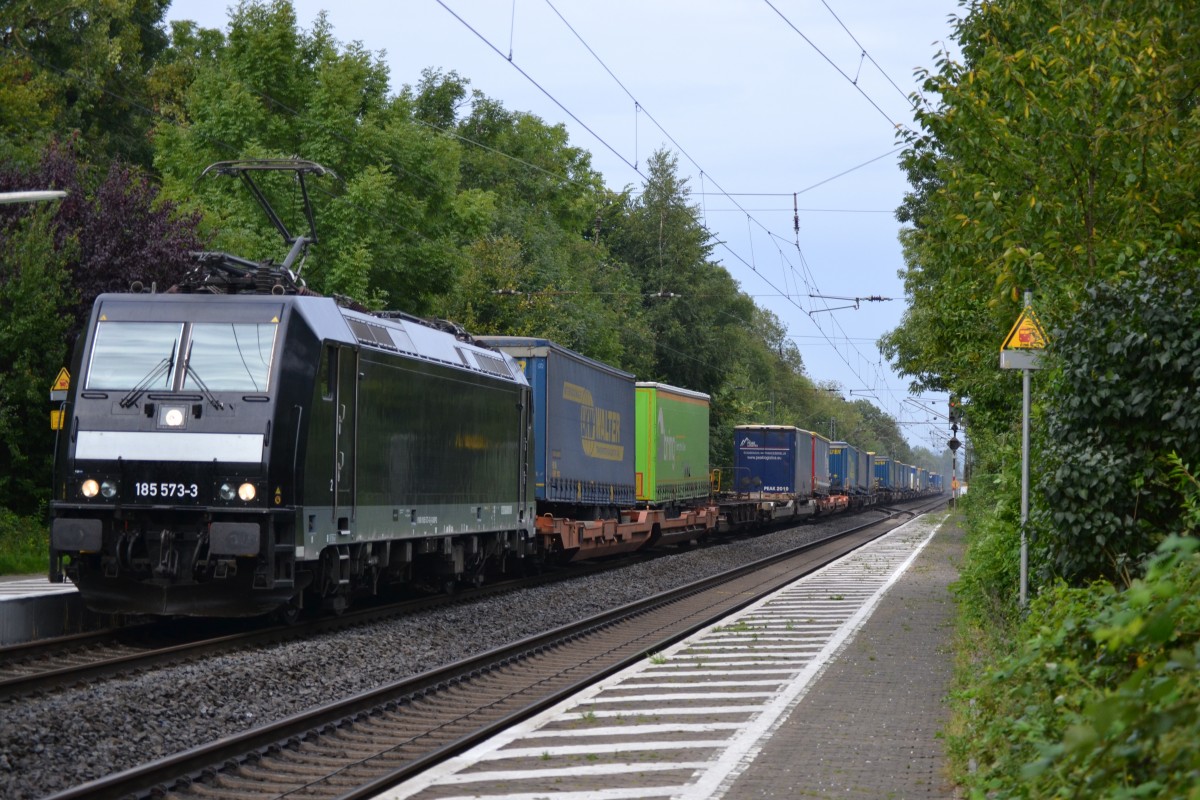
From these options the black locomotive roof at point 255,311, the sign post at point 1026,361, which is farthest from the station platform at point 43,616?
the sign post at point 1026,361

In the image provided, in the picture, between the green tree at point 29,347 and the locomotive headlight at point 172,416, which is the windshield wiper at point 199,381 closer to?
the locomotive headlight at point 172,416

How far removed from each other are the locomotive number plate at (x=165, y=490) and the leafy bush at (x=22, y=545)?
809 centimetres

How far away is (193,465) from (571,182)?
59871 millimetres

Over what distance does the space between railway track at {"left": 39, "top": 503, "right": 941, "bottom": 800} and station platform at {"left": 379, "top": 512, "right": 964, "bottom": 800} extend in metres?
0.32

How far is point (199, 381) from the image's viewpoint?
13977 mm

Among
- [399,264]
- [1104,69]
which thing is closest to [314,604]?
[1104,69]

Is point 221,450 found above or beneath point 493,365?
beneath

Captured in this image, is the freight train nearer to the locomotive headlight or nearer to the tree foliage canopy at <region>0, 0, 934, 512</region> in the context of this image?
the locomotive headlight

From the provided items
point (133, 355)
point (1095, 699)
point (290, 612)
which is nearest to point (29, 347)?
point (133, 355)

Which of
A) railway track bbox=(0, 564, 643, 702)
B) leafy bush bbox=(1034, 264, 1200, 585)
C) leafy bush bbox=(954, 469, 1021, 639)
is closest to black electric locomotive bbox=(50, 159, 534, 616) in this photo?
railway track bbox=(0, 564, 643, 702)

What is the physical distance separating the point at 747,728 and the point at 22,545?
15.7 metres

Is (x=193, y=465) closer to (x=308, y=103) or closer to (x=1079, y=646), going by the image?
(x=1079, y=646)

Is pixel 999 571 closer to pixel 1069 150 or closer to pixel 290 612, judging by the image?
pixel 1069 150

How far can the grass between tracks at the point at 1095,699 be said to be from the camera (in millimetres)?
3801
